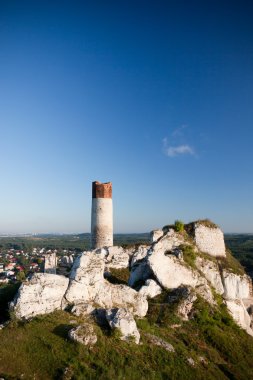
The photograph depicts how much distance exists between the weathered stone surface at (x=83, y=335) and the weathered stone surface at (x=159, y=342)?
3.26 m

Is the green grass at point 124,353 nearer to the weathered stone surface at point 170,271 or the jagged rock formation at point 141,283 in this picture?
the jagged rock formation at point 141,283

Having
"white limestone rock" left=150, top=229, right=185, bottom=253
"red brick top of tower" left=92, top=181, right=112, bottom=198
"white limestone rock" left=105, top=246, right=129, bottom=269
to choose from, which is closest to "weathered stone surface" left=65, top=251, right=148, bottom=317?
"white limestone rock" left=150, top=229, right=185, bottom=253

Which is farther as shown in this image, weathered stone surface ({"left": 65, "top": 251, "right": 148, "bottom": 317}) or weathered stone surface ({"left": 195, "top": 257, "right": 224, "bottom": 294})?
weathered stone surface ({"left": 195, "top": 257, "right": 224, "bottom": 294})

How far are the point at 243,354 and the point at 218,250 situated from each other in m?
14.9

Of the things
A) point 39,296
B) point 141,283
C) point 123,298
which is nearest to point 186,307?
point 141,283

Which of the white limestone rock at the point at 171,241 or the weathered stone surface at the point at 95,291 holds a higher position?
the white limestone rock at the point at 171,241

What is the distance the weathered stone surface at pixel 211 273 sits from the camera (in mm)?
24656

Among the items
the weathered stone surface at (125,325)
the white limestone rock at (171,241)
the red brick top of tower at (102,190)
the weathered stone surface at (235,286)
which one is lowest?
the weathered stone surface at (235,286)

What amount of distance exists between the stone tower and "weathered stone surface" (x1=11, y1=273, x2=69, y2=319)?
1320cm

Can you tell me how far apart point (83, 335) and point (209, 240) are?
20751mm

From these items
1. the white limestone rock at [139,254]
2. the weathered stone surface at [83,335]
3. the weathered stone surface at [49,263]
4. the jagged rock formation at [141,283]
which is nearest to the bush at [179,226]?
the jagged rock formation at [141,283]

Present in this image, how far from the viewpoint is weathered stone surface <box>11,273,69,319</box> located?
557 inches

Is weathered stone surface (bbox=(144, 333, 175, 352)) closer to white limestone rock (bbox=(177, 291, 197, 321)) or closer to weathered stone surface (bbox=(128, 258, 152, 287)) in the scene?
white limestone rock (bbox=(177, 291, 197, 321))

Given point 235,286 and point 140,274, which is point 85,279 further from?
point 235,286
